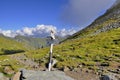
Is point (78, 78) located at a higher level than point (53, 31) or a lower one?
lower

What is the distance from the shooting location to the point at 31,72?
3083 cm

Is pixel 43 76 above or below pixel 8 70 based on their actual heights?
below

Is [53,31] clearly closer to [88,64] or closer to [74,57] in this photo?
[88,64]

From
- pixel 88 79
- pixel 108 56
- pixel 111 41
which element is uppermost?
pixel 111 41

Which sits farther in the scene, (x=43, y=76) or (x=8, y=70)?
(x=8, y=70)

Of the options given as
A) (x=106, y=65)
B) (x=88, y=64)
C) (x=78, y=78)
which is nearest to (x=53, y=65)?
(x=88, y=64)

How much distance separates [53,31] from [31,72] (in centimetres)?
1305

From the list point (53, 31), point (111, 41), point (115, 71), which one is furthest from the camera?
point (111, 41)

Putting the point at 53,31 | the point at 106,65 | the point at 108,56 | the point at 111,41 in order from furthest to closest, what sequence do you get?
the point at 111,41, the point at 108,56, the point at 106,65, the point at 53,31

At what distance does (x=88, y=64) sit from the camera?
183ft

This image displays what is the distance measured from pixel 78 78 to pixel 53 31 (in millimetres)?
8236

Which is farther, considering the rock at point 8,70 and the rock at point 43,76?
the rock at point 8,70

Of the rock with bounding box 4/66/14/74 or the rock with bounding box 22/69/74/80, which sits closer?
the rock with bounding box 22/69/74/80

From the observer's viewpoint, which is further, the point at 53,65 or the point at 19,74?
the point at 53,65
